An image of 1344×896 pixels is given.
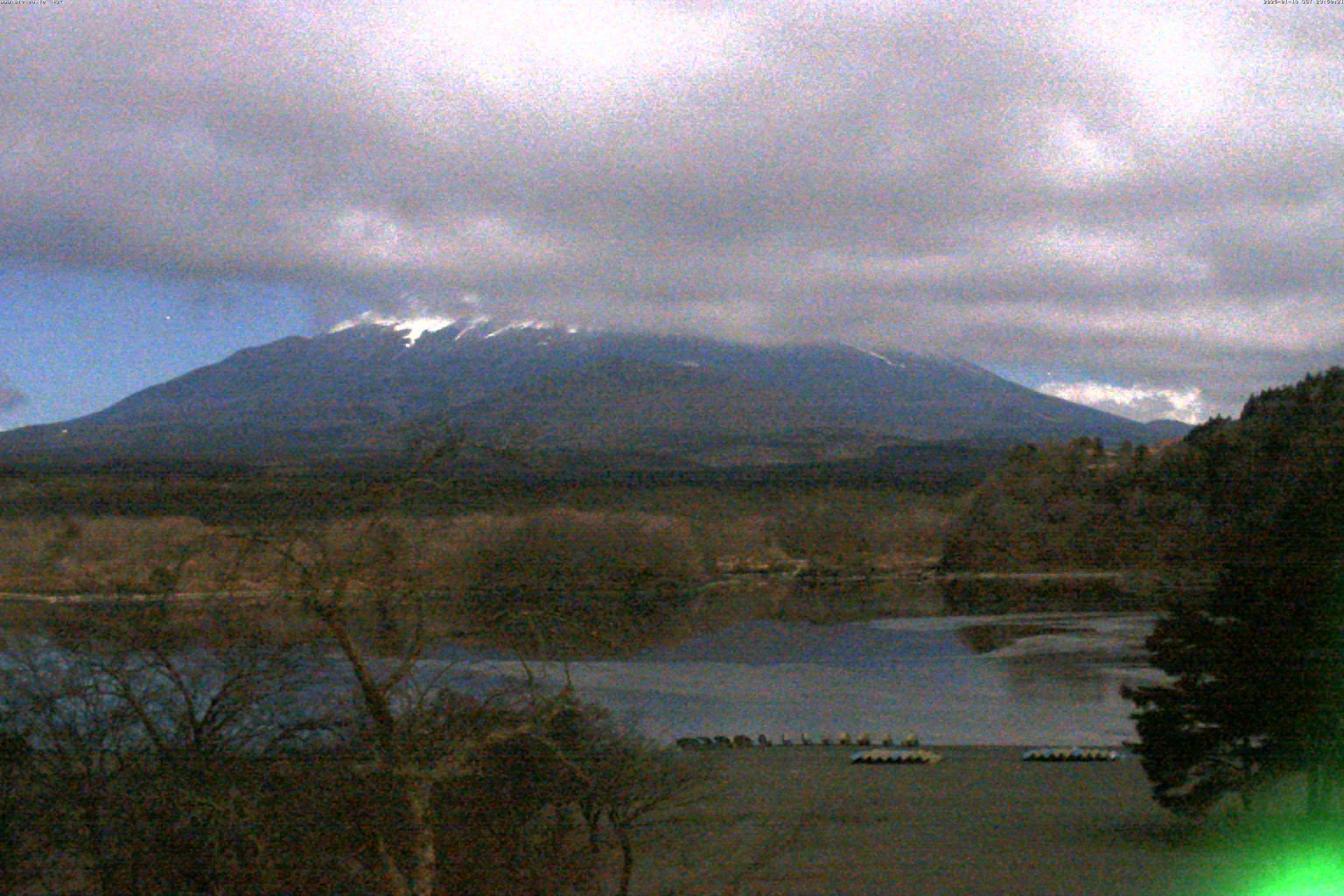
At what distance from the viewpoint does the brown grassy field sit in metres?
5.40

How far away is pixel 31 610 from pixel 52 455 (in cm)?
622

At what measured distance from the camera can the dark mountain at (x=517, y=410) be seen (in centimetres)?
860

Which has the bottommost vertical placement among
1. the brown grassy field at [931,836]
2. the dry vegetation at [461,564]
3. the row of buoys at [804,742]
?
the row of buoys at [804,742]


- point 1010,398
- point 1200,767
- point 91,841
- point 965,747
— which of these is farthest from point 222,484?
point 1010,398

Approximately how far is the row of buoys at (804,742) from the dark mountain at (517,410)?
3413mm

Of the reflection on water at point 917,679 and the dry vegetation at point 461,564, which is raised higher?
the dry vegetation at point 461,564

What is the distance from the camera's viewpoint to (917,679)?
15102 millimetres

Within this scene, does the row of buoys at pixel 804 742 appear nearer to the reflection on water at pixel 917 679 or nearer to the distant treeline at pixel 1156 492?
the reflection on water at pixel 917 679

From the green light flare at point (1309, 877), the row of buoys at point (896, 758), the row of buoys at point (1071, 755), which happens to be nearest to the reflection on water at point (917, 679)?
the row of buoys at point (1071, 755)

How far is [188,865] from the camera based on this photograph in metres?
3.01

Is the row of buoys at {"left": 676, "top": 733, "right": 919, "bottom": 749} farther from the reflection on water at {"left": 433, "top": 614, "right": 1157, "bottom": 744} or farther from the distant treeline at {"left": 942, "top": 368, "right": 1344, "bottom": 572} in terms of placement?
the distant treeline at {"left": 942, "top": 368, "right": 1344, "bottom": 572}

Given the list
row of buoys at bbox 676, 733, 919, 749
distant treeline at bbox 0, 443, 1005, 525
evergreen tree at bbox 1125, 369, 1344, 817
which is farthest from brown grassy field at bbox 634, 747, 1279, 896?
distant treeline at bbox 0, 443, 1005, 525

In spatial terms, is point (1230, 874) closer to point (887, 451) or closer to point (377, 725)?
point (377, 725)

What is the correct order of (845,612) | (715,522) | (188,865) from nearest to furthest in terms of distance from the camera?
(188,865) < (715,522) < (845,612)
